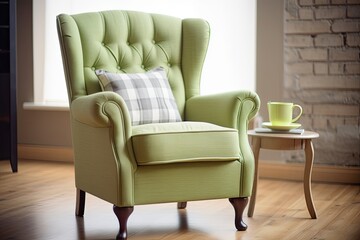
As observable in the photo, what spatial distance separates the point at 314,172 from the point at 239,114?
53.5 inches

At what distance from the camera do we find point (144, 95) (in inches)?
129

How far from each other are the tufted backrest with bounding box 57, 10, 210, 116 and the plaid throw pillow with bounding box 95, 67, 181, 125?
106 millimetres

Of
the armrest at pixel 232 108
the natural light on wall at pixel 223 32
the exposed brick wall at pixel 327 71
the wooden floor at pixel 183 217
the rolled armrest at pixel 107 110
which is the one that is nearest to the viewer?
the rolled armrest at pixel 107 110

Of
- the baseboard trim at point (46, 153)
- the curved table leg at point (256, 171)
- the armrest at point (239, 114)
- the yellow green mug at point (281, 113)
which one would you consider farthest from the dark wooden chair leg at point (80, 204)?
the baseboard trim at point (46, 153)

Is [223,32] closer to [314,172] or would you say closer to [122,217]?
[314,172]

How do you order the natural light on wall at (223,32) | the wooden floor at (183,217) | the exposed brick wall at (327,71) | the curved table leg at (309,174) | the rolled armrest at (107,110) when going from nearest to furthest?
the rolled armrest at (107,110) < the wooden floor at (183,217) < the curved table leg at (309,174) < the exposed brick wall at (327,71) < the natural light on wall at (223,32)

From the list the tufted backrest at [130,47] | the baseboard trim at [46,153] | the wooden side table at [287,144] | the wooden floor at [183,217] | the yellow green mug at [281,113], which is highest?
the tufted backrest at [130,47]

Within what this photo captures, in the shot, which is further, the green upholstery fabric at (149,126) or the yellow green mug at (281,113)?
the yellow green mug at (281,113)

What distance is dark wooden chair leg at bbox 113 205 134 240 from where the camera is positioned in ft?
9.41

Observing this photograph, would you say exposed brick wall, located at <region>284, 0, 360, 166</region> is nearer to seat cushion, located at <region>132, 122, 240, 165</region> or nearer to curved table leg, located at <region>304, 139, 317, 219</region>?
curved table leg, located at <region>304, 139, 317, 219</region>

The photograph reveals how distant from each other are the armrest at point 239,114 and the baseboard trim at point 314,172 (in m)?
1.22

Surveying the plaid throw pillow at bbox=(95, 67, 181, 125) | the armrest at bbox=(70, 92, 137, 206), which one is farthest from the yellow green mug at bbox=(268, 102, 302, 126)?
the armrest at bbox=(70, 92, 137, 206)

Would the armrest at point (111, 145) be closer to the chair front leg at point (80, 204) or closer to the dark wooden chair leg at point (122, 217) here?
the dark wooden chair leg at point (122, 217)

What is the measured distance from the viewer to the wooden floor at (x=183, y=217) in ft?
9.89
